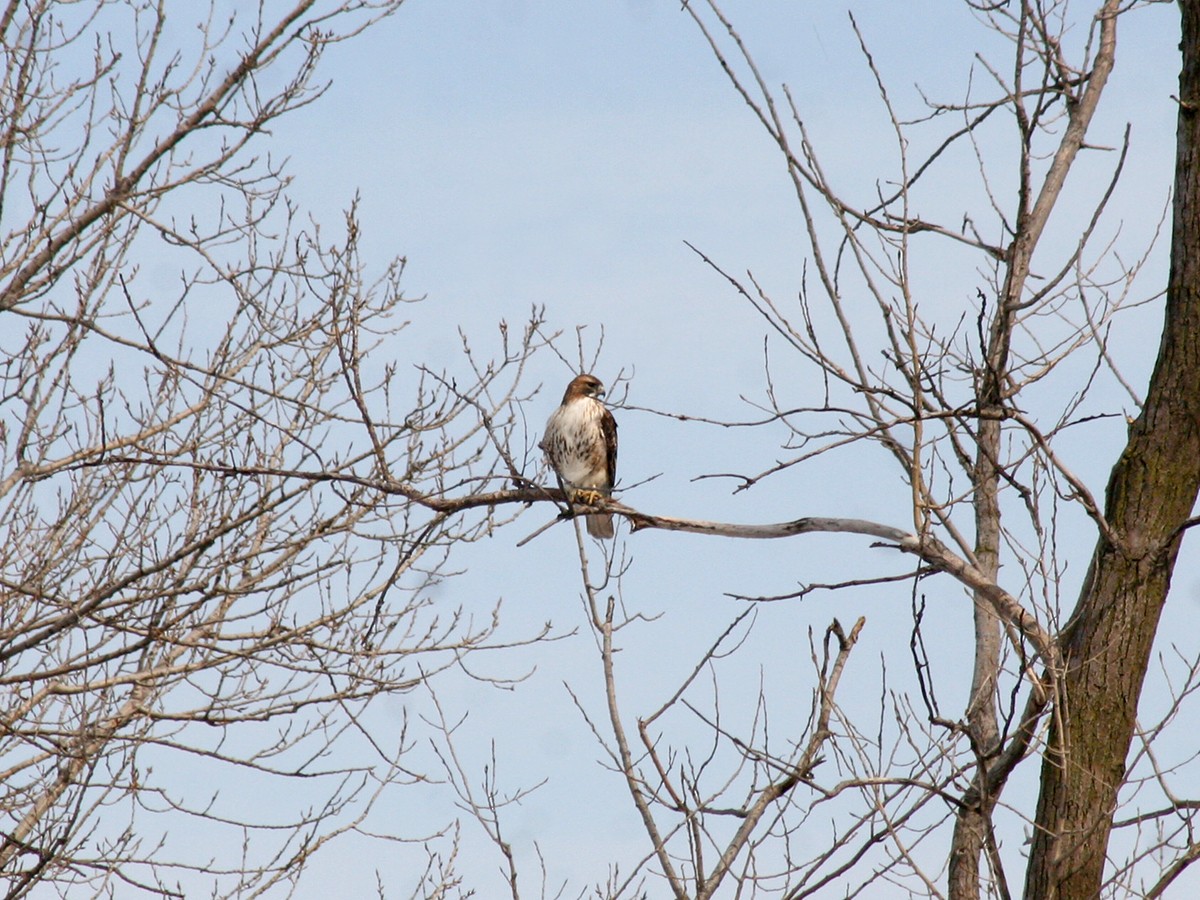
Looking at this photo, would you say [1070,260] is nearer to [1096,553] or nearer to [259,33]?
[1096,553]

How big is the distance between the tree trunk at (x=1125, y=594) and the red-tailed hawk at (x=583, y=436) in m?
4.38

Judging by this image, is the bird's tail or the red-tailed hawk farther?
the red-tailed hawk

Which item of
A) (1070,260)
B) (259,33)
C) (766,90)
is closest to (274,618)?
(259,33)

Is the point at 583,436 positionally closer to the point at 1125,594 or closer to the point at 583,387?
the point at 583,387

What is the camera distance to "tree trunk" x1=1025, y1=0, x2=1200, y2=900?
364cm

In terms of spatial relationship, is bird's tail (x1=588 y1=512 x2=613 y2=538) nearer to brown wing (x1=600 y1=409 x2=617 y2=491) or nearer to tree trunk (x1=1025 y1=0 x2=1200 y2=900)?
brown wing (x1=600 y1=409 x2=617 y2=491)

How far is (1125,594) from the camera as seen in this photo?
3766 mm

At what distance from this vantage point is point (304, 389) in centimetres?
757

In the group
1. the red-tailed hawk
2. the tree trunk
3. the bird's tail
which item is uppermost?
the red-tailed hawk

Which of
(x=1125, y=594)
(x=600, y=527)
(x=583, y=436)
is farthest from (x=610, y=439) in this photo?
(x=1125, y=594)

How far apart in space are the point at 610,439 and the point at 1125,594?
4.69 metres

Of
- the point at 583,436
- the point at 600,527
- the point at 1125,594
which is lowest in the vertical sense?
the point at 1125,594

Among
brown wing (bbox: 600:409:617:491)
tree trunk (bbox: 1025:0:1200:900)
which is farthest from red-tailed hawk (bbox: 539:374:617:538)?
tree trunk (bbox: 1025:0:1200:900)

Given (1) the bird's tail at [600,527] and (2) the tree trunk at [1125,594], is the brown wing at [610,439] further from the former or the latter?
(2) the tree trunk at [1125,594]
